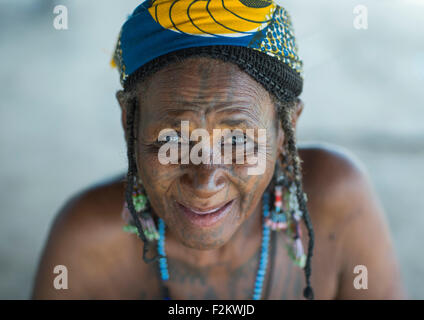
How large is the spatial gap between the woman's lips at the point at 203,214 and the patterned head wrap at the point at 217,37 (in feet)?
1.73

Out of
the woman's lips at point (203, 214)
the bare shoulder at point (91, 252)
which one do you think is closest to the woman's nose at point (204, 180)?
the woman's lips at point (203, 214)

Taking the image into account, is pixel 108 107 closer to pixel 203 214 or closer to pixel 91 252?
pixel 91 252

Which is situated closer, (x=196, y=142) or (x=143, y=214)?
(x=196, y=142)

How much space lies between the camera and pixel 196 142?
1743 millimetres

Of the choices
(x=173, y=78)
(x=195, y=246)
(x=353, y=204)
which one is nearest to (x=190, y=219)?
(x=195, y=246)

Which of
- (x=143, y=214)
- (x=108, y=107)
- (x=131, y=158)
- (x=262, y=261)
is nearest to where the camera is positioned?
(x=131, y=158)

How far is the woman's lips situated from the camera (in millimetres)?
1854

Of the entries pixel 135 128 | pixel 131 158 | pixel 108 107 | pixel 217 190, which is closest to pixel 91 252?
pixel 131 158

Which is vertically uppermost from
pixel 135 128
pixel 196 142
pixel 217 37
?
pixel 217 37

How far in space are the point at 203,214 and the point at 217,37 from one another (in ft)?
2.28

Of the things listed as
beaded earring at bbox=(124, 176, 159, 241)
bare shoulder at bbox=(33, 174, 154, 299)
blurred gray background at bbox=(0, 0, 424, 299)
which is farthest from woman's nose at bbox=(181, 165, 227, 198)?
blurred gray background at bbox=(0, 0, 424, 299)

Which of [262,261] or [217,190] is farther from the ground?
[217,190]

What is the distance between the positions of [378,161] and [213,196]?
3216 mm

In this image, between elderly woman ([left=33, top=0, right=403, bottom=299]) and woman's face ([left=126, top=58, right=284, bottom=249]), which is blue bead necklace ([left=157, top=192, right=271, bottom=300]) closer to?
elderly woman ([left=33, top=0, right=403, bottom=299])
